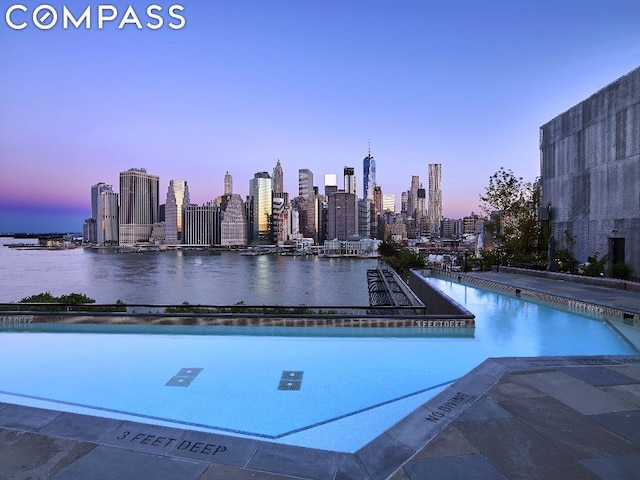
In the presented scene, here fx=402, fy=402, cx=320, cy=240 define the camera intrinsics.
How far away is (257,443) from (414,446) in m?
1.39

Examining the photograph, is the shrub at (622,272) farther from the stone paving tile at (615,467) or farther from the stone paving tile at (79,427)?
Result: the stone paving tile at (79,427)

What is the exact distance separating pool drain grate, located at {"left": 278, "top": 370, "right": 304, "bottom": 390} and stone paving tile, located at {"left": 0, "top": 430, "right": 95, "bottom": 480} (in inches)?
113

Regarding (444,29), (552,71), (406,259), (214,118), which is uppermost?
(214,118)

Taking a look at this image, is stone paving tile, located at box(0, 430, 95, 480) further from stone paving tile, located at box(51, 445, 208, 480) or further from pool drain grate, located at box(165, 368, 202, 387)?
pool drain grate, located at box(165, 368, 202, 387)

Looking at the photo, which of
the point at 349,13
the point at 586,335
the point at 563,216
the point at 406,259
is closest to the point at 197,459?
the point at 586,335

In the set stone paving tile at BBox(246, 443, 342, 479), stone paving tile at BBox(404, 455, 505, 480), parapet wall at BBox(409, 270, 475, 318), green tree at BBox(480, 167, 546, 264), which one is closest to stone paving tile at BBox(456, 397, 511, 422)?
stone paving tile at BBox(404, 455, 505, 480)

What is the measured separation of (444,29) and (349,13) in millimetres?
6901

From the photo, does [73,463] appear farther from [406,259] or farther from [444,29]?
[406,259]

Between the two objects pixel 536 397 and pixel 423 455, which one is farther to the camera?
pixel 536 397

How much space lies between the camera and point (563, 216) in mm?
25438

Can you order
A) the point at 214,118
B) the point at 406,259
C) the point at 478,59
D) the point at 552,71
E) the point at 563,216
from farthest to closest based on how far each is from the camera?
the point at 214,118
the point at 406,259
the point at 478,59
the point at 552,71
the point at 563,216

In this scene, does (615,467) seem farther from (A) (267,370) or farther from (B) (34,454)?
(A) (267,370)

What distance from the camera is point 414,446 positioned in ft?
11.5

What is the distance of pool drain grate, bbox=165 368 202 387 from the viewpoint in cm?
608
